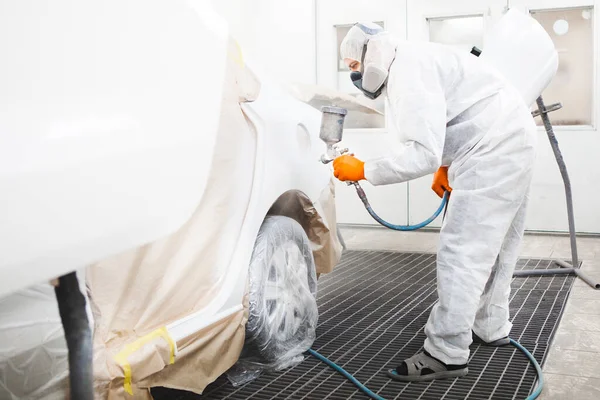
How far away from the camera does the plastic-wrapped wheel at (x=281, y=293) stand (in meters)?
2.15

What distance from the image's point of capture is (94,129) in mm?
732

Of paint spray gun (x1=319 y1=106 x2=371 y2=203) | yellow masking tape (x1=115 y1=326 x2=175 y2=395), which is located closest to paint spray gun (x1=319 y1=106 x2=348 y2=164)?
paint spray gun (x1=319 y1=106 x2=371 y2=203)

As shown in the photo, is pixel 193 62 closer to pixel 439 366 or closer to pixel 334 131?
pixel 334 131

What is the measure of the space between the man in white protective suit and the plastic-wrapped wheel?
1.21 ft

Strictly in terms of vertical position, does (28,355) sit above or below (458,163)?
below

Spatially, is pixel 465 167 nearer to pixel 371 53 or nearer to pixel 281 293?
pixel 371 53

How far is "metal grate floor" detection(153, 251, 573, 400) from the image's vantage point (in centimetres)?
236

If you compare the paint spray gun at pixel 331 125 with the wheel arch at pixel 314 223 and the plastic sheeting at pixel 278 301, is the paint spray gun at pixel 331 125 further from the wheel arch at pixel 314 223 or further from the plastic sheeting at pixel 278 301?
the plastic sheeting at pixel 278 301

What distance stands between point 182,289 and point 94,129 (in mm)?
1137

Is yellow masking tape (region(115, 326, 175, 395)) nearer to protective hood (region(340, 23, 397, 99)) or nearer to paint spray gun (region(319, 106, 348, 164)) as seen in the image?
paint spray gun (region(319, 106, 348, 164))

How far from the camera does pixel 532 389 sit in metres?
2.34

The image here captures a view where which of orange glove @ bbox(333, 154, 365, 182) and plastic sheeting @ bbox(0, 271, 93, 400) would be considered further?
orange glove @ bbox(333, 154, 365, 182)

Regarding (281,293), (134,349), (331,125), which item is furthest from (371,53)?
(134,349)

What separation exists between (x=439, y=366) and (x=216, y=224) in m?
1.13
